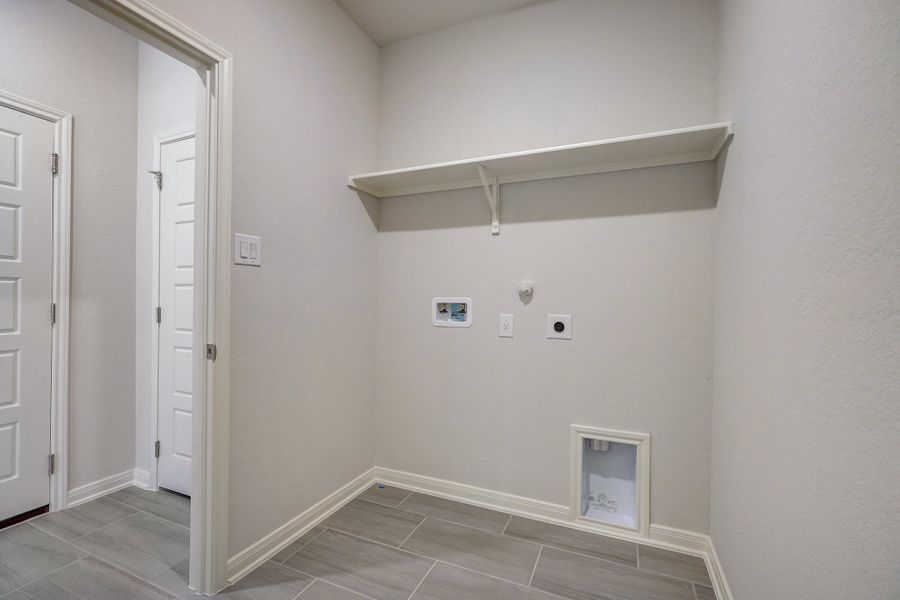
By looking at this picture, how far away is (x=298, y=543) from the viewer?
1.80 meters

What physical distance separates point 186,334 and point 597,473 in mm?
→ 2489

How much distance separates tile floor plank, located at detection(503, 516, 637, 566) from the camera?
5.66 feet

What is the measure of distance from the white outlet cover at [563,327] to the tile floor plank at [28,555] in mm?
2444

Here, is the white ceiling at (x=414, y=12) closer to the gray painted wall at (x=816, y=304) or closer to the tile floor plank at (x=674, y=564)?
the gray painted wall at (x=816, y=304)

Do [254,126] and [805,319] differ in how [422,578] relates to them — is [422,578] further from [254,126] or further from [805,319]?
[254,126]

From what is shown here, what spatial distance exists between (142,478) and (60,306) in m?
1.16

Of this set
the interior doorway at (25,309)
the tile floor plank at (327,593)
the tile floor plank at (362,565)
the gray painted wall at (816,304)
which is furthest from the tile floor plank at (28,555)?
the gray painted wall at (816,304)

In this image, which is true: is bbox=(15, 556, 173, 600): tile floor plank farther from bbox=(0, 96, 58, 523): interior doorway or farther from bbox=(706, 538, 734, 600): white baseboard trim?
bbox=(706, 538, 734, 600): white baseboard trim

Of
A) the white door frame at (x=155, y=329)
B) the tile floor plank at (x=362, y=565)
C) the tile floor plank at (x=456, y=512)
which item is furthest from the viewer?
the white door frame at (x=155, y=329)

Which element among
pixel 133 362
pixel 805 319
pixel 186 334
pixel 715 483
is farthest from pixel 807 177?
pixel 133 362

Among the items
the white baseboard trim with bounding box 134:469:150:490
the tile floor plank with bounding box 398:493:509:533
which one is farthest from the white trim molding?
the tile floor plank with bounding box 398:493:509:533

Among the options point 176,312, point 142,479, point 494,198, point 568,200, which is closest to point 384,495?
point 142,479

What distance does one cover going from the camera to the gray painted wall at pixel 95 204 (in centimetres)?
206

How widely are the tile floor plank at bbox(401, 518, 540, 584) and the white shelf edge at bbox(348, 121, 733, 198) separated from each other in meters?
1.86
